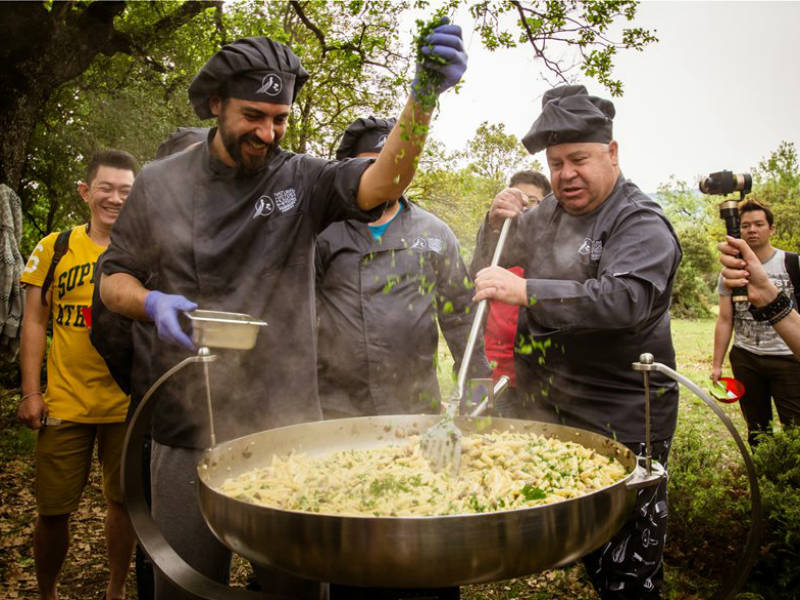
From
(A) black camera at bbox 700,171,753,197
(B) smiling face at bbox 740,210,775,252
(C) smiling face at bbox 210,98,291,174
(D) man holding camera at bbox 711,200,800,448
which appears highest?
(C) smiling face at bbox 210,98,291,174

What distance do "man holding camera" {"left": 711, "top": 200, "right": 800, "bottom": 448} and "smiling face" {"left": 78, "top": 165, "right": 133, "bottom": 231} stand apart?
4.48m

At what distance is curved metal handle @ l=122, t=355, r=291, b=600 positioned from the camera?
1533 mm

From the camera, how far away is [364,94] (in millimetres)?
9789

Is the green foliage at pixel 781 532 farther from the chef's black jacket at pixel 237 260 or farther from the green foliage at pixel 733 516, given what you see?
the chef's black jacket at pixel 237 260

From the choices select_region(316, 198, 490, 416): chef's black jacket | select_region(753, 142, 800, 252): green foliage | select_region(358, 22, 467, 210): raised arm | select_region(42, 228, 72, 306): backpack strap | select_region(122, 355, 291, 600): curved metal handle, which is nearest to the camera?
select_region(122, 355, 291, 600): curved metal handle

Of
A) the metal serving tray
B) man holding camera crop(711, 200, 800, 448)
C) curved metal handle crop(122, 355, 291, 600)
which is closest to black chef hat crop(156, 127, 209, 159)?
the metal serving tray

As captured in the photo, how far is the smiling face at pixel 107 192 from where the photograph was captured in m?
3.65

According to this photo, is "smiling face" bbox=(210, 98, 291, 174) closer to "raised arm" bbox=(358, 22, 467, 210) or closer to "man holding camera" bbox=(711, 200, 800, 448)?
"raised arm" bbox=(358, 22, 467, 210)

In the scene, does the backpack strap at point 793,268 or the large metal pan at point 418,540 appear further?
the backpack strap at point 793,268

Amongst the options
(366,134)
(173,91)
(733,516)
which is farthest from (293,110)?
(733,516)

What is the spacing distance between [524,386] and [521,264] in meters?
0.64

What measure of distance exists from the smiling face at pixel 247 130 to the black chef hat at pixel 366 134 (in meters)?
1.44

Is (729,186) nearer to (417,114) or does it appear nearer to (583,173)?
(583,173)

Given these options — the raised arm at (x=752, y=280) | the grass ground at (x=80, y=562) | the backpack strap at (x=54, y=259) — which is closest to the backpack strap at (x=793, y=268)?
the grass ground at (x=80, y=562)
